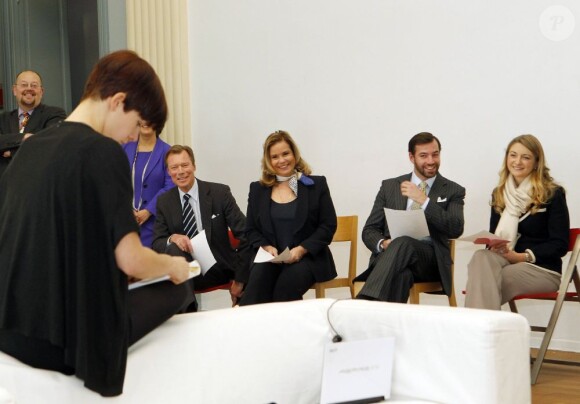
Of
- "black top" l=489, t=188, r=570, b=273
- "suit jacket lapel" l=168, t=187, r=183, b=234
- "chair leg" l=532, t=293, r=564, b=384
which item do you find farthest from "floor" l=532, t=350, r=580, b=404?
"suit jacket lapel" l=168, t=187, r=183, b=234

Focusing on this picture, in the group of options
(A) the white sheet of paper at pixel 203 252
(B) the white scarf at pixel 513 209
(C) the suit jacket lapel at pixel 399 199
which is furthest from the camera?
(C) the suit jacket lapel at pixel 399 199

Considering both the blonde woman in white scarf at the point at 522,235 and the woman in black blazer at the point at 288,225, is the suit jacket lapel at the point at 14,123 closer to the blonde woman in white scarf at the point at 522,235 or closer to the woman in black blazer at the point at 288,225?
the woman in black blazer at the point at 288,225

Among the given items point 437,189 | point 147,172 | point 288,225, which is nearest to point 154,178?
point 147,172

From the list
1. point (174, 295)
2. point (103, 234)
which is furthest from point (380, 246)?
point (103, 234)

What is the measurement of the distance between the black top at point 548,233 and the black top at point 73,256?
9.93 ft

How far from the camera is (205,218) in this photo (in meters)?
5.10

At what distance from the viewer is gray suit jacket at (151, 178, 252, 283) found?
505cm

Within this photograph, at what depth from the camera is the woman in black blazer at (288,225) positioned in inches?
186

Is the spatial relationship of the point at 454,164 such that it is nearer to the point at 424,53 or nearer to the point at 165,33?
the point at 424,53

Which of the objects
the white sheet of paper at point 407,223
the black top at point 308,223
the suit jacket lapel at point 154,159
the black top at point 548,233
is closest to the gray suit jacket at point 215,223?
the black top at point 308,223

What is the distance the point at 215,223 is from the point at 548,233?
6.41ft

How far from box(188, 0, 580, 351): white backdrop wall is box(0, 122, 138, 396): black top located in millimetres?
3495

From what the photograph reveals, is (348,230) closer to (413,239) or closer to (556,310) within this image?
(413,239)

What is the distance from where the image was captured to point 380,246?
189 inches
